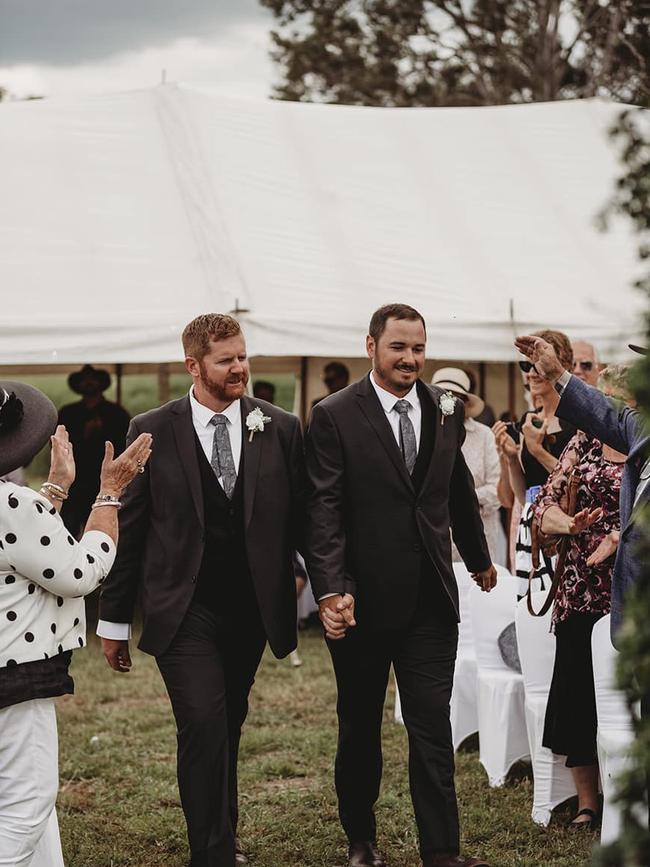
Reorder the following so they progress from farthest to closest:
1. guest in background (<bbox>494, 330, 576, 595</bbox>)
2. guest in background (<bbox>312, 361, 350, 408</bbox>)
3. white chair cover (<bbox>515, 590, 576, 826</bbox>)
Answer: guest in background (<bbox>312, 361, 350, 408</bbox>) < guest in background (<bbox>494, 330, 576, 595</bbox>) < white chair cover (<bbox>515, 590, 576, 826</bbox>)

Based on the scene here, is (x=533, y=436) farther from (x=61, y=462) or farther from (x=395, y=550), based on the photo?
(x=61, y=462)

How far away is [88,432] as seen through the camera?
437 inches

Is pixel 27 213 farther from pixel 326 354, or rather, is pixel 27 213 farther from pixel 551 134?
pixel 551 134

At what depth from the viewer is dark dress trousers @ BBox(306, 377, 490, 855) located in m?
4.61

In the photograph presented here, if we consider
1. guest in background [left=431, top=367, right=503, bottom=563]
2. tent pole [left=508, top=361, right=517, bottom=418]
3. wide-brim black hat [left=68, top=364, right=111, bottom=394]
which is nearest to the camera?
guest in background [left=431, top=367, right=503, bottom=563]

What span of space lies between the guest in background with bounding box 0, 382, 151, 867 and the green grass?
160 cm

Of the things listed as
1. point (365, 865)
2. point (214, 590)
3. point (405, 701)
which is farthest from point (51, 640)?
point (365, 865)

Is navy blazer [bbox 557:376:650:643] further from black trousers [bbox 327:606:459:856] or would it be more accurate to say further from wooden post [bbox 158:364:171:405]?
wooden post [bbox 158:364:171:405]

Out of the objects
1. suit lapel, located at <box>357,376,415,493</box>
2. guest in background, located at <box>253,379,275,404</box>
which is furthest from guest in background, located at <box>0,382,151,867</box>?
guest in background, located at <box>253,379,275,404</box>

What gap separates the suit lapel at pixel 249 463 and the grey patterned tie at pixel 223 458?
5cm

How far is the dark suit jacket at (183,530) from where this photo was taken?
179 inches

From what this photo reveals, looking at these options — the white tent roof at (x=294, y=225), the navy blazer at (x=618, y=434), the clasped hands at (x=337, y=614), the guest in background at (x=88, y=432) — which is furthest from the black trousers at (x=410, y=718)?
the guest in background at (x=88, y=432)

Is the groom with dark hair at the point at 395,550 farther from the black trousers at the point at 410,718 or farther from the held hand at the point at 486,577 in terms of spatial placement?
the held hand at the point at 486,577

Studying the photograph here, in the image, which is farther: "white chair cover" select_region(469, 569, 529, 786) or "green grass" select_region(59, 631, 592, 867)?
"white chair cover" select_region(469, 569, 529, 786)
